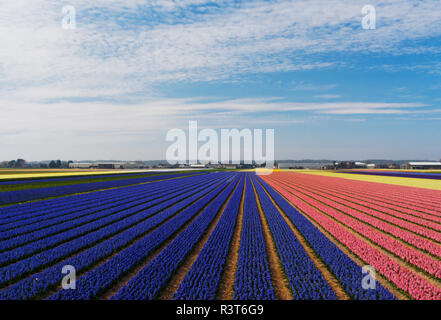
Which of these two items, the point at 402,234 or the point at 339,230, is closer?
the point at 402,234

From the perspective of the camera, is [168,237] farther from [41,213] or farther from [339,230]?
[41,213]
